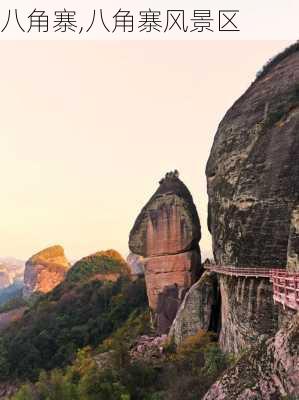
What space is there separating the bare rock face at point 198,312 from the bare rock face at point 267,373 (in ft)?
44.2

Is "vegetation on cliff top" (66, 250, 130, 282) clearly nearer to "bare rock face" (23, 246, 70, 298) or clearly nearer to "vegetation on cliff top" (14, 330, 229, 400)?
"vegetation on cliff top" (14, 330, 229, 400)

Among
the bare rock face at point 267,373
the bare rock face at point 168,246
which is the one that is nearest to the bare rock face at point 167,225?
the bare rock face at point 168,246

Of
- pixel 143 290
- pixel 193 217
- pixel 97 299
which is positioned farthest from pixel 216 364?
pixel 97 299

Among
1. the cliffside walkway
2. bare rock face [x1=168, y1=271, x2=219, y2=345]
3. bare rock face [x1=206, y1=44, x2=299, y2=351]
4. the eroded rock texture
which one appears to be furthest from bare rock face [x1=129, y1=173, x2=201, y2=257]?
the eroded rock texture

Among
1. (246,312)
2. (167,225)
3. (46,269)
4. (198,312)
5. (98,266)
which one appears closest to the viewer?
(246,312)

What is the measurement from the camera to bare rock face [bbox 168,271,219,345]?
25125mm

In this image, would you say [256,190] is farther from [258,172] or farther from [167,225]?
[167,225]

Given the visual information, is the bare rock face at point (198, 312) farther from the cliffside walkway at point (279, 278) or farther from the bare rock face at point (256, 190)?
the bare rock face at point (256, 190)

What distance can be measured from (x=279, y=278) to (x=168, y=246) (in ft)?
52.2

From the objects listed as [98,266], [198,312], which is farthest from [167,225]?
[98,266]

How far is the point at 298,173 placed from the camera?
18250 mm

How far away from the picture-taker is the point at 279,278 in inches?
539

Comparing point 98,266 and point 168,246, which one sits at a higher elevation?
point 168,246

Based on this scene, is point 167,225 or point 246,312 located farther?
point 167,225
